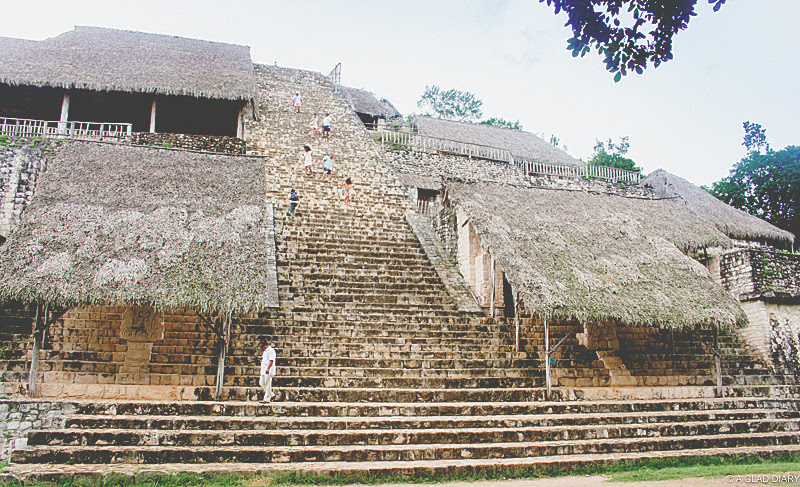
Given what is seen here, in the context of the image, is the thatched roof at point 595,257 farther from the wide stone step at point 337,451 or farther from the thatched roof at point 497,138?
the thatched roof at point 497,138

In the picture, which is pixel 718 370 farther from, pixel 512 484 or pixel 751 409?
pixel 512 484

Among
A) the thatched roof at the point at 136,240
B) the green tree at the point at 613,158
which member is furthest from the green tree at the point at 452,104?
the thatched roof at the point at 136,240

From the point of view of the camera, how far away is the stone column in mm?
8266

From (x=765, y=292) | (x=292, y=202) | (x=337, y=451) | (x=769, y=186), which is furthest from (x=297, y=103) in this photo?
(x=769, y=186)

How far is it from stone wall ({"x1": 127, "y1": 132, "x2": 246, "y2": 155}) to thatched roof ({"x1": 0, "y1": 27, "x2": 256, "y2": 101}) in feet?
4.42

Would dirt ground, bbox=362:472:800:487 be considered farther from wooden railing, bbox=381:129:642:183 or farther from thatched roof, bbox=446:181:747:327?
wooden railing, bbox=381:129:642:183

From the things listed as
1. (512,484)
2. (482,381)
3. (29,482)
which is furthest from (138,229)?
(512,484)

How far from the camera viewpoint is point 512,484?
5953mm

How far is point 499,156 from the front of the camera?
2314 cm

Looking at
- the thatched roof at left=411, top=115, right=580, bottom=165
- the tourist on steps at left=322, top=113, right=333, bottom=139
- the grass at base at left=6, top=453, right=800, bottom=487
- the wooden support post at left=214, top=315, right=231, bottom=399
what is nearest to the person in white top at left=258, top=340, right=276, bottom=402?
the wooden support post at left=214, top=315, right=231, bottom=399

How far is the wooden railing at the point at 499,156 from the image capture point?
22047mm

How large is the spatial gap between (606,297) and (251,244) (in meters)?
6.14

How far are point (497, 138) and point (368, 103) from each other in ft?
22.4

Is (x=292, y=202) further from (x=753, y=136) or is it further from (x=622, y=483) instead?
(x=753, y=136)
